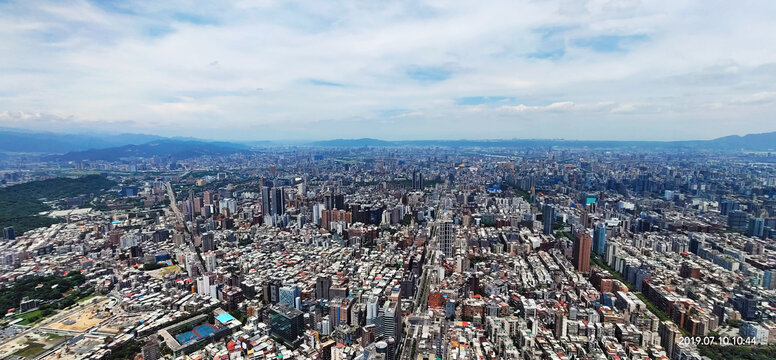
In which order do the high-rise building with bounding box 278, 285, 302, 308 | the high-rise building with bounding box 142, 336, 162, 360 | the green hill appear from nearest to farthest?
1. the high-rise building with bounding box 142, 336, 162, 360
2. the high-rise building with bounding box 278, 285, 302, 308
3. the green hill

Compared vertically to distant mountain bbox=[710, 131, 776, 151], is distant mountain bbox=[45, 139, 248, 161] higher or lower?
lower

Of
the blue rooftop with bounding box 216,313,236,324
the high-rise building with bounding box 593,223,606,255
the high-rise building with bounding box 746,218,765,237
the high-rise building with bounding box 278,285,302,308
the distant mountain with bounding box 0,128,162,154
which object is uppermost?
the distant mountain with bounding box 0,128,162,154

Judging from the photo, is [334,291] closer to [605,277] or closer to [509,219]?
[605,277]

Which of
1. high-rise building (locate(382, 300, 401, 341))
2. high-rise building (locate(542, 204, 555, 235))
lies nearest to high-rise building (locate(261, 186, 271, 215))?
high-rise building (locate(382, 300, 401, 341))

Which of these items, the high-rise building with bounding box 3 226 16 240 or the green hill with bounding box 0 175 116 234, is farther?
the green hill with bounding box 0 175 116 234

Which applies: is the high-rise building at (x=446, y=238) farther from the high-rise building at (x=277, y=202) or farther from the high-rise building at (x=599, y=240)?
the high-rise building at (x=277, y=202)

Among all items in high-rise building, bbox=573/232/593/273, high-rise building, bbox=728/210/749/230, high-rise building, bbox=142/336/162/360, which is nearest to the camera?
high-rise building, bbox=142/336/162/360

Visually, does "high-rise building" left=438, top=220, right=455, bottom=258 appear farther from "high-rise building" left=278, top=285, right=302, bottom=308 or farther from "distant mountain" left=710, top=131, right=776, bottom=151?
"distant mountain" left=710, top=131, right=776, bottom=151

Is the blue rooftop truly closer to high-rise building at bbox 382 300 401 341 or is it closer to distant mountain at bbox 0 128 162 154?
high-rise building at bbox 382 300 401 341

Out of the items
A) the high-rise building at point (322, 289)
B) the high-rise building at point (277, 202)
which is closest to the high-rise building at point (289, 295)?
the high-rise building at point (322, 289)
